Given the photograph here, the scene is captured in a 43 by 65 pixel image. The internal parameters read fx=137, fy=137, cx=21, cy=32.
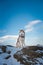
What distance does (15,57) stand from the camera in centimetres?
1644

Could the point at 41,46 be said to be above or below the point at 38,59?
above

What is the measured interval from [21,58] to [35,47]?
12.4 feet

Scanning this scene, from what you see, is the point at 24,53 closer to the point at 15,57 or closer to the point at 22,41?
the point at 15,57

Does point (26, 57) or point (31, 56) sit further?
point (31, 56)

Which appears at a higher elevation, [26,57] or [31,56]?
[31,56]

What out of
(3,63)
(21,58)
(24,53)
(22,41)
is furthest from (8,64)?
(22,41)

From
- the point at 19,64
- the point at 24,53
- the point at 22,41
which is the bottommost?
the point at 19,64

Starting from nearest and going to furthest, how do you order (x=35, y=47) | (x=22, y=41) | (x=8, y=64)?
(x=8, y=64) < (x=35, y=47) < (x=22, y=41)

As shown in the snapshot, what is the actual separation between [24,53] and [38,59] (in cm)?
231

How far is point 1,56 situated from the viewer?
16.8m

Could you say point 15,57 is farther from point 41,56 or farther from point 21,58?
point 41,56

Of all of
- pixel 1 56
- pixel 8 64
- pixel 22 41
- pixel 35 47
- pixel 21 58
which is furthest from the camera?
pixel 22 41

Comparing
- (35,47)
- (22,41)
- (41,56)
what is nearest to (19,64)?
(41,56)

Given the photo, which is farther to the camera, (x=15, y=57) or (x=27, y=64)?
(x=15, y=57)
